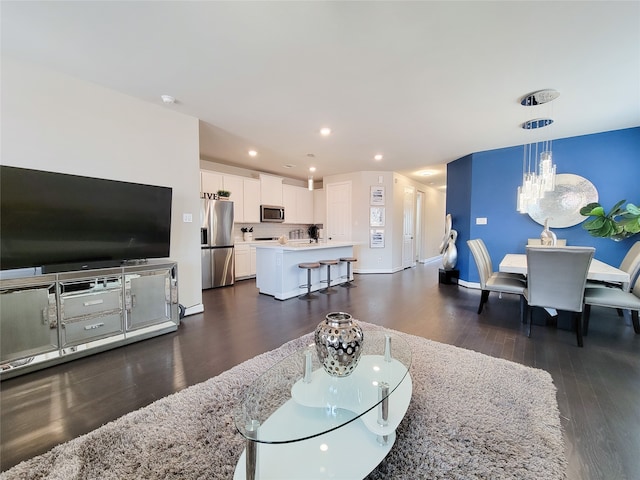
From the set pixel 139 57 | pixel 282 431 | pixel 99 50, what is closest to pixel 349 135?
pixel 139 57

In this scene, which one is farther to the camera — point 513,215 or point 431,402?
→ point 513,215

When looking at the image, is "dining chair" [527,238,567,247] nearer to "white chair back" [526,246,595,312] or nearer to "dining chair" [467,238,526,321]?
"dining chair" [467,238,526,321]

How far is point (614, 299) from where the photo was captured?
2594mm

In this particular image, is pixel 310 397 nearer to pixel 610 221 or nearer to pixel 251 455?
pixel 251 455

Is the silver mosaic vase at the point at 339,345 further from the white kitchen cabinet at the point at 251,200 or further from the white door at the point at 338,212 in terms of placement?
the white door at the point at 338,212

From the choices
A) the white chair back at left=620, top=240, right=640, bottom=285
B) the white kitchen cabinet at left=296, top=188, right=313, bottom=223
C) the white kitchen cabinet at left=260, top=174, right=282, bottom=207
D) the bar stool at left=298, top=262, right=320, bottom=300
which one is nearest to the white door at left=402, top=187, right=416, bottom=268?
the white kitchen cabinet at left=296, top=188, right=313, bottom=223

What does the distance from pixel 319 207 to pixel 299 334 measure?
5344 millimetres

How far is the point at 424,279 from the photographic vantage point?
19.9ft

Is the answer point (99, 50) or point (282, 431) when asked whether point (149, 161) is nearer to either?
point (99, 50)

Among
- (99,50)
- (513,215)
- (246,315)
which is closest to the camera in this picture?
(99,50)

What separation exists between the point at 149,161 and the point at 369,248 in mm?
5173

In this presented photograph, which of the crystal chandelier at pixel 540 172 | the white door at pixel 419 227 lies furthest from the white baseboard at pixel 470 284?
the white door at pixel 419 227

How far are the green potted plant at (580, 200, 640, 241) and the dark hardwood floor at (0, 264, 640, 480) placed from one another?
3.72 feet

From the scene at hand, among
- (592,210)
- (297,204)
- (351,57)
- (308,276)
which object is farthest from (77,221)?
(592,210)
